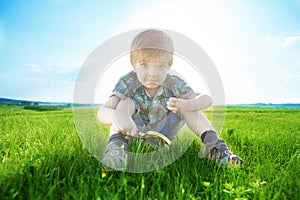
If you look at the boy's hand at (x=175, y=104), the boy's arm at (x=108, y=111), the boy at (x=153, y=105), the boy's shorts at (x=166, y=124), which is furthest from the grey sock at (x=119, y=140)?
the boy's hand at (x=175, y=104)

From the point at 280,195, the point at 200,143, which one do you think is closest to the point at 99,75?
the point at 200,143

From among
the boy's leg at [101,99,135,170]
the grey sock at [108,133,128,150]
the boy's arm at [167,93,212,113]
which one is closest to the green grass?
the boy's leg at [101,99,135,170]

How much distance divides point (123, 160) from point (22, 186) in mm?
542

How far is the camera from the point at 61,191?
1.41 m

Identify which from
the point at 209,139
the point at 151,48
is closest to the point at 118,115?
the point at 151,48

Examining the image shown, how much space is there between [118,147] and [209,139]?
0.64 metres

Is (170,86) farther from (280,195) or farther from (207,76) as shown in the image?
(280,195)

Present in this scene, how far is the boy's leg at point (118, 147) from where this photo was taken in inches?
67.3

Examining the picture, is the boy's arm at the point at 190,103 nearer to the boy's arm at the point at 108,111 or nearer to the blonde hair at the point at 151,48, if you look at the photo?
the blonde hair at the point at 151,48

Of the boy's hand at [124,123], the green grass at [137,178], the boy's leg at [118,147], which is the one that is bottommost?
the green grass at [137,178]

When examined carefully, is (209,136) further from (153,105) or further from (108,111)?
(108,111)

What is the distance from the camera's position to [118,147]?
1.87 meters

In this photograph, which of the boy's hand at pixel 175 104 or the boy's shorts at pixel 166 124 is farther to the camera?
the boy's shorts at pixel 166 124

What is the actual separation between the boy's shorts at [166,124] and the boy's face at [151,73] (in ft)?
0.72
